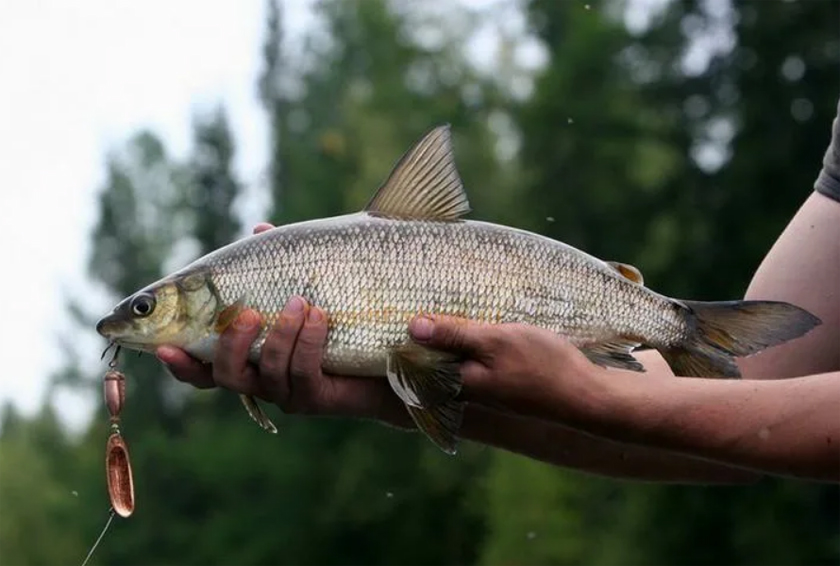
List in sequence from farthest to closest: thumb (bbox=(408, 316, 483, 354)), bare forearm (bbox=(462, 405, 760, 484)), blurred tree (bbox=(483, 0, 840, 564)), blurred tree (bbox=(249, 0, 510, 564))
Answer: blurred tree (bbox=(249, 0, 510, 564)), blurred tree (bbox=(483, 0, 840, 564)), bare forearm (bbox=(462, 405, 760, 484)), thumb (bbox=(408, 316, 483, 354))

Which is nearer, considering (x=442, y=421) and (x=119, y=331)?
(x=442, y=421)

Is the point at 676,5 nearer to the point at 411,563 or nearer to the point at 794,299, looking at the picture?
the point at 411,563

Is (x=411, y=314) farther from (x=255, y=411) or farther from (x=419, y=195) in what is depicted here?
(x=255, y=411)

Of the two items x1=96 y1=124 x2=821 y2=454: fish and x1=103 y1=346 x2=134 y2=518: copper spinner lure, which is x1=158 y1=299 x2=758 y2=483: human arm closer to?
x1=96 y1=124 x2=821 y2=454: fish

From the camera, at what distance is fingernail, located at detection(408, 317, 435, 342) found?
3162 mm

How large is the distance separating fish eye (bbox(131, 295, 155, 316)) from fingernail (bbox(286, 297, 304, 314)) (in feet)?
1.08

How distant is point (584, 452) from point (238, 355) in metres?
0.90

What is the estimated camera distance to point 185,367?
11.1 feet

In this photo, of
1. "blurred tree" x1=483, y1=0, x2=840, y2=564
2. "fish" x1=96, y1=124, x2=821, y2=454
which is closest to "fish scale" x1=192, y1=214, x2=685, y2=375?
"fish" x1=96, y1=124, x2=821, y2=454

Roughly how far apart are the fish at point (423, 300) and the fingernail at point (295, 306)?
40mm

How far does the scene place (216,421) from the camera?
27906 mm

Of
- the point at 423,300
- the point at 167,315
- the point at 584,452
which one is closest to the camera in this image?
the point at 423,300

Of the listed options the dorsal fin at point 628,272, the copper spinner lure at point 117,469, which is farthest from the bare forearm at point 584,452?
the copper spinner lure at point 117,469

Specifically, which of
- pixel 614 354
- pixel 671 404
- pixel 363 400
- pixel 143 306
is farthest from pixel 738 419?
pixel 143 306
